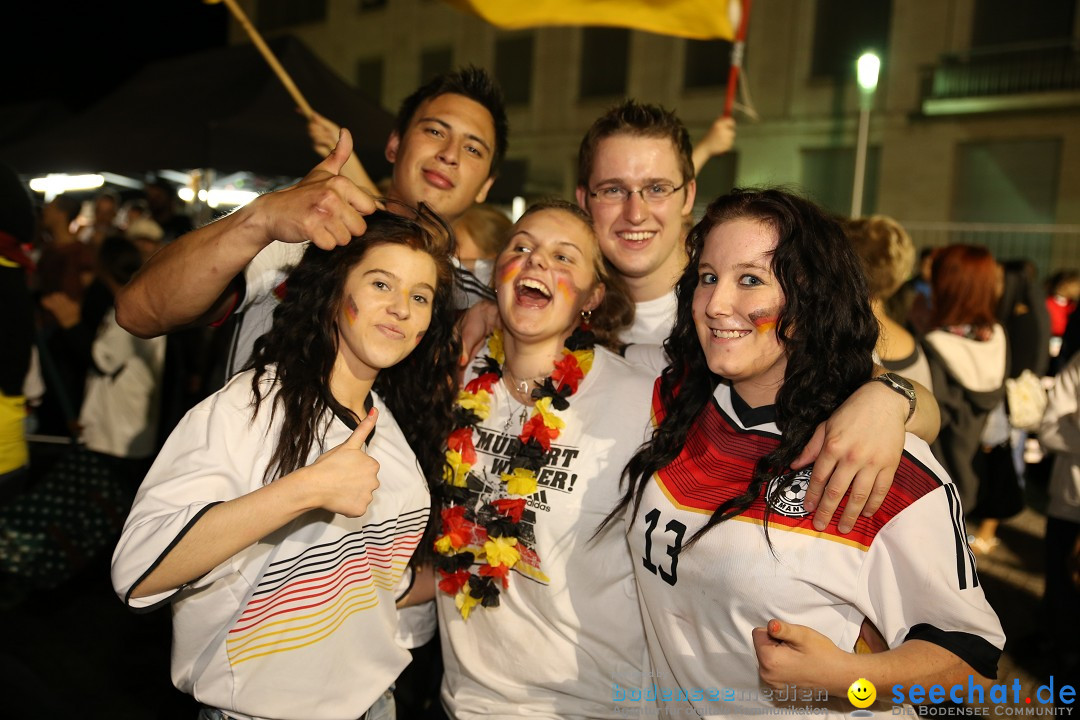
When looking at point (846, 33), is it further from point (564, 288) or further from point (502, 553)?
point (502, 553)

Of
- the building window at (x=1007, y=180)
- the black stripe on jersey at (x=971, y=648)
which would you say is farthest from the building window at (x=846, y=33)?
the black stripe on jersey at (x=971, y=648)

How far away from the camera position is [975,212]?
652 inches

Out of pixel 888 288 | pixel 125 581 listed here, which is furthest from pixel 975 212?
pixel 125 581

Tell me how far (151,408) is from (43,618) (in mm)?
1440

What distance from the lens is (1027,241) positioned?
14.0 metres

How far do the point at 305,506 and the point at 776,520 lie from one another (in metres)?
1.05

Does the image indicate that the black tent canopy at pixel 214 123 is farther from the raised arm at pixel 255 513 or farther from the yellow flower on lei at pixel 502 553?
the raised arm at pixel 255 513

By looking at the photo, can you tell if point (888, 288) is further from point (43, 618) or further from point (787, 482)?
point (43, 618)

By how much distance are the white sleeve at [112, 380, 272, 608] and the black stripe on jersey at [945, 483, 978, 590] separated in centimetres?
154

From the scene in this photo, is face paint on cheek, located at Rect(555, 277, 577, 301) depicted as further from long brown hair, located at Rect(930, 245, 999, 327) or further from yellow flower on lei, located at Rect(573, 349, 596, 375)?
long brown hair, located at Rect(930, 245, 999, 327)

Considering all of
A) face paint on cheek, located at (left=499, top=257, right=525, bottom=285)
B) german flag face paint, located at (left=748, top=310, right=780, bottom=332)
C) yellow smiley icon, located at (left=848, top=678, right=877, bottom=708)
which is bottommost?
yellow smiley icon, located at (left=848, top=678, right=877, bottom=708)

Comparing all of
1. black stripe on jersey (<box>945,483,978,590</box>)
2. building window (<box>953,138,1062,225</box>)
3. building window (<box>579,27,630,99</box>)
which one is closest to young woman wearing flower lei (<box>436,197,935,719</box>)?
black stripe on jersey (<box>945,483,978,590</box>)

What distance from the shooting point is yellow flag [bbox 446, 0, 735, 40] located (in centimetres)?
430

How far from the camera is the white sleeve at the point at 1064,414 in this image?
14.0 feet
